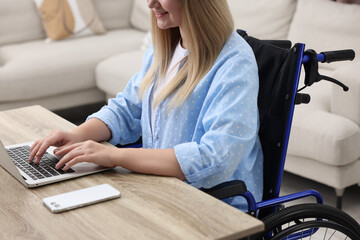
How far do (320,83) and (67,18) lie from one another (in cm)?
195

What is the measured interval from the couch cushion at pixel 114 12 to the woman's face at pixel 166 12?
120 inches

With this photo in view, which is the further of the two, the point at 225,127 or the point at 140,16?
the point at 140,16

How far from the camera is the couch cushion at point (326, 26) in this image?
123 inches

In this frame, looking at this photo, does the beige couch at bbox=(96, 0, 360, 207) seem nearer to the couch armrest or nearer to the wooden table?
the couch armrest

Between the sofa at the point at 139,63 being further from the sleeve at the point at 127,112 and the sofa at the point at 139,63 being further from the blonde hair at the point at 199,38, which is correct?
the blonde hair at the point at 199,38

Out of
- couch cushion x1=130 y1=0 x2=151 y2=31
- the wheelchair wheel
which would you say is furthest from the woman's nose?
couch cushion x1=130 y1=0 x2=151 y2=31

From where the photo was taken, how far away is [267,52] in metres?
1.69

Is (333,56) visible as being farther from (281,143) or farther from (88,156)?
(88,156)

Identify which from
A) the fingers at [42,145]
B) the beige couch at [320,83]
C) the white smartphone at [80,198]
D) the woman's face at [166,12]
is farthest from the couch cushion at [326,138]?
the white smartphone at [80,198]

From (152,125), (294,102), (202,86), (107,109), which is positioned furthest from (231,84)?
(107,109)

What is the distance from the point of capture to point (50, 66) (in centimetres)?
385

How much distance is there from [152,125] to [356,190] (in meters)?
1.46

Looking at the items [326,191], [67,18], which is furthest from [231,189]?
[67,18]

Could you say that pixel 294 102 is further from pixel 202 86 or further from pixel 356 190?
pixel 356 190
